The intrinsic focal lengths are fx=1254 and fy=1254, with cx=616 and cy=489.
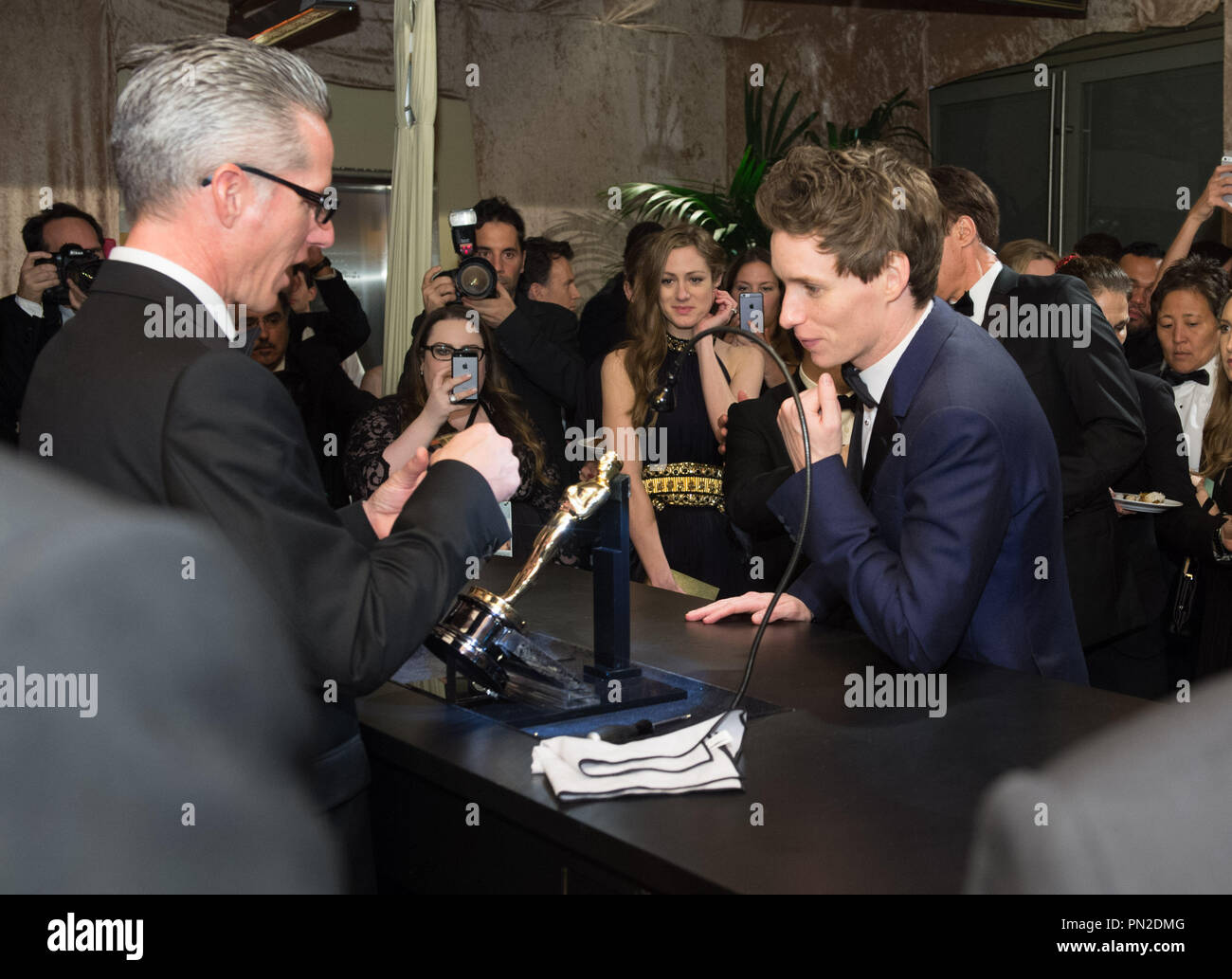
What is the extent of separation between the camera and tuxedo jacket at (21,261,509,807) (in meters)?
1.22

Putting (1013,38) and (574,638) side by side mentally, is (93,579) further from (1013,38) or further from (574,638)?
(1013,38)

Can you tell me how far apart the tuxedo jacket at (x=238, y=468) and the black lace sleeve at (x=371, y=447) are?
1938 millimetres

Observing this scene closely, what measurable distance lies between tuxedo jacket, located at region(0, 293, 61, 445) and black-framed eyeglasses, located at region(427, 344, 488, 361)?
1.47 meters

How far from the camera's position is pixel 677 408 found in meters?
3.61

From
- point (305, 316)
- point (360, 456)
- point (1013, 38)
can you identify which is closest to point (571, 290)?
point (305, 316)

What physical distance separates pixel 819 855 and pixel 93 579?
0.72 m

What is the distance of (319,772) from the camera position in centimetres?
142

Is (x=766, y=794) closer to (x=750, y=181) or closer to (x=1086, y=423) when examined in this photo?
(x=1086, y=423)

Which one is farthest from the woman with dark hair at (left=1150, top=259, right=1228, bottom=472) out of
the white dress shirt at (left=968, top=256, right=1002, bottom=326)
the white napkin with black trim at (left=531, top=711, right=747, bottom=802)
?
the white napkin with black trim at (left=531, top=711, right=747, bottom=802)

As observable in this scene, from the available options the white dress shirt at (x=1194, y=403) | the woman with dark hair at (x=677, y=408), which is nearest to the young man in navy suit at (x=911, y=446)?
the woman with dark hair at (x=677, y=408)

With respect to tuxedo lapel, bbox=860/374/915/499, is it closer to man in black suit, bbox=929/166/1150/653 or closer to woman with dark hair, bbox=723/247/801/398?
man in black suit, bbox=929/166/1150/653

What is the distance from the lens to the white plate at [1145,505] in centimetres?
328

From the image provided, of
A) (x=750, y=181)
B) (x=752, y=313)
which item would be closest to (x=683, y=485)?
(x=752, y=313)
